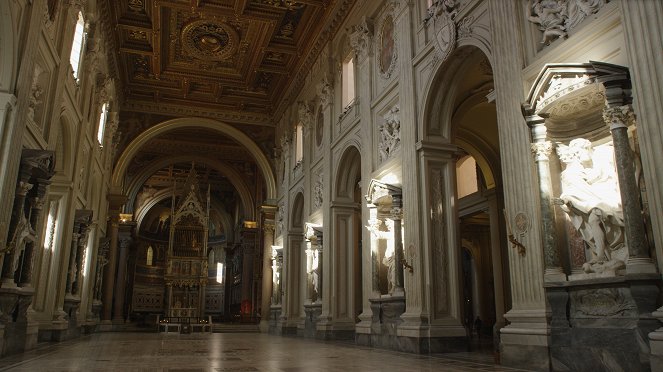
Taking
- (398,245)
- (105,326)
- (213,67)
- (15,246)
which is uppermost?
(213,67)

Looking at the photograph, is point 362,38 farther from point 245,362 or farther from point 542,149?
point 245,362

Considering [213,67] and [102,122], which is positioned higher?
[213,67]

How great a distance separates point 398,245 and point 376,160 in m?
2.57

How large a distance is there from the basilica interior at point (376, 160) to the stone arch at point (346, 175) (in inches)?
2.3

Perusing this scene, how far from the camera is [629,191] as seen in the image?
5.65 metres

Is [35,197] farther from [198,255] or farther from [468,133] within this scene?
[198,255]

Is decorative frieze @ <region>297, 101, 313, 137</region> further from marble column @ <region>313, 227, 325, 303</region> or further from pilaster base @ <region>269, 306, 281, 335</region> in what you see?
pilaster base @ <region>269, 306, 281, 335</region>

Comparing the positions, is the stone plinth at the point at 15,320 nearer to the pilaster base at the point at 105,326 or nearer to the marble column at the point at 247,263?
the pilaster base at the point at 105,326

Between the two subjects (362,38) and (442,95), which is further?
(362,38)

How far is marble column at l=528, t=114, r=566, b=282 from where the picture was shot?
6.68m

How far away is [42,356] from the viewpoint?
8633 mm

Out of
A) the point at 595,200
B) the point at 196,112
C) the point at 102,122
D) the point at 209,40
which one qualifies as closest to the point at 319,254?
the point at 209,40

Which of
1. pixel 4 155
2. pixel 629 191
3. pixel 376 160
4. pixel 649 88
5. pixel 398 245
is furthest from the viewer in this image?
pixel 376 160

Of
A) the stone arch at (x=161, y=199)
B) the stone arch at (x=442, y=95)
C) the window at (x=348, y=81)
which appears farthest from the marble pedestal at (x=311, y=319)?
the stone arch at (x=161, y=199)
